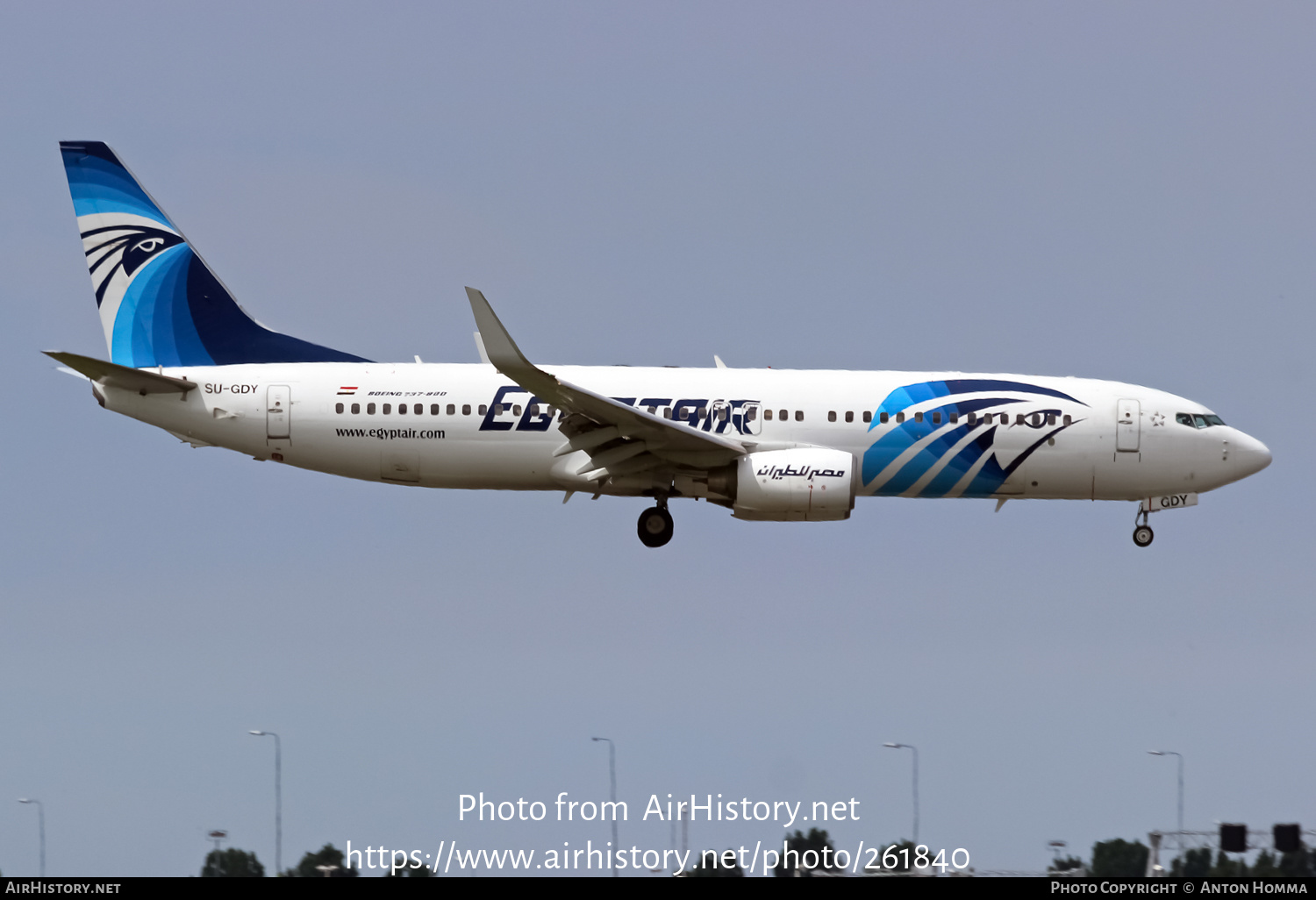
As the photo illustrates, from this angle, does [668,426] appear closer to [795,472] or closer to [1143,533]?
[795,472]

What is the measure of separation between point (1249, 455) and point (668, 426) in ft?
47.6

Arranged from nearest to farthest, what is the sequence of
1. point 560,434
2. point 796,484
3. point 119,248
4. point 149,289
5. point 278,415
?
point 796,484 → point 560,434 → point 278,415 → point 149,289 → point 119,248

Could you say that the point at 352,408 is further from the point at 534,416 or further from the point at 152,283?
the point at 152,283

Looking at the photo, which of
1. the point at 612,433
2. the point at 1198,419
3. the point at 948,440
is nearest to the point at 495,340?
the point at 612,433

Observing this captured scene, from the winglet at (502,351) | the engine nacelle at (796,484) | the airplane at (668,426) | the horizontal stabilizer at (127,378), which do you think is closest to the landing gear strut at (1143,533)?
the airplane at (668,426)

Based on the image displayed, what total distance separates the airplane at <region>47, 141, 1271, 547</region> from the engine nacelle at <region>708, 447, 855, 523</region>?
4 cm

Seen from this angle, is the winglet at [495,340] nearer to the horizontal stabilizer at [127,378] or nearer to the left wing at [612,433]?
the left wing at [612,433]

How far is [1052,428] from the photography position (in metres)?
37.1

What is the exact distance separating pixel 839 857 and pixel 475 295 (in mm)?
14361

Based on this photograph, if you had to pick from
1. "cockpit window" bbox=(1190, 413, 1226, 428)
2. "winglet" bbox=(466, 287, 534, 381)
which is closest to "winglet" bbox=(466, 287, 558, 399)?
"winglet" bbox=(466, 287, 534, 381)

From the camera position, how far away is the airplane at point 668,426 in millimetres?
35312

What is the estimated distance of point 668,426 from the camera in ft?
112

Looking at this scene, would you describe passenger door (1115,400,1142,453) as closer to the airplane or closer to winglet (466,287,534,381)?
the airplane
